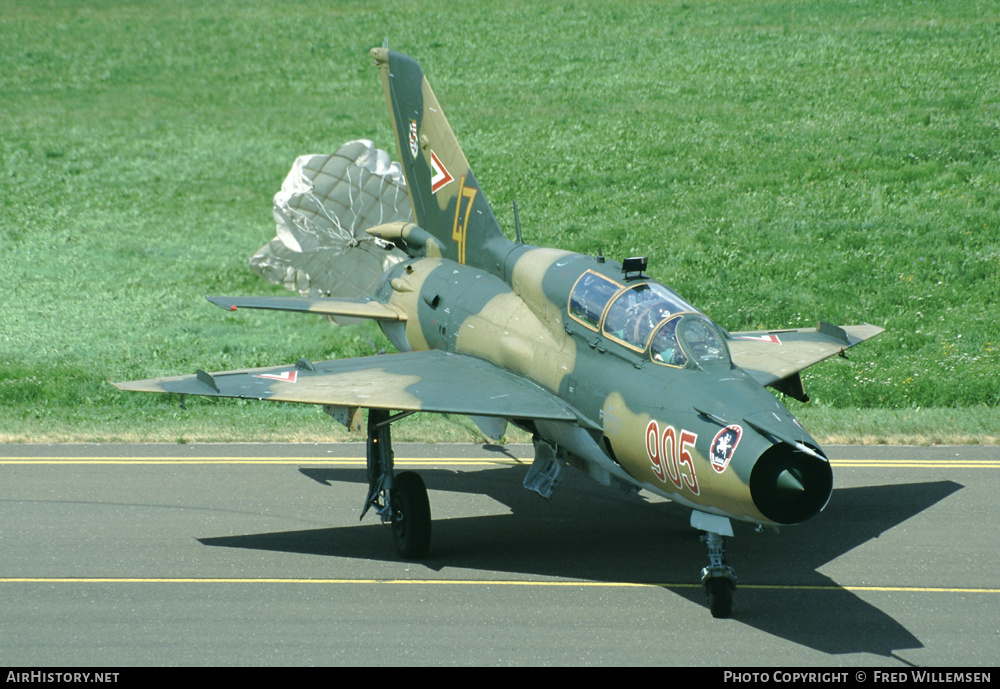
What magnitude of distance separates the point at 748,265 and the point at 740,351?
1112 centimetres

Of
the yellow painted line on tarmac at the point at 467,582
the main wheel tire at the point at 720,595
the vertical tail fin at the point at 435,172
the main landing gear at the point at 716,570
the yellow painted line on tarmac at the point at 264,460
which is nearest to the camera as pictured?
the main landing gear at the point at 716,570

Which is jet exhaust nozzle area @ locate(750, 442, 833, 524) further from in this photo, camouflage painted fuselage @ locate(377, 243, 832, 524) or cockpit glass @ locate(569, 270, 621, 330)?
cockpit glass @ locate(569, 270, 621, 330)

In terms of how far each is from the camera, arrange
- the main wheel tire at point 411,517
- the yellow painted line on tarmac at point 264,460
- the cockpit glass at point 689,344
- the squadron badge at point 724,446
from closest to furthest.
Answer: the squadron badge at point 724,446 < the cockpit glass at point 689,344 < the main wheel tire at point 411,517 < the yellow painted line on tarmac at point 264,460

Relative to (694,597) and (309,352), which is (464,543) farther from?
(309,352)

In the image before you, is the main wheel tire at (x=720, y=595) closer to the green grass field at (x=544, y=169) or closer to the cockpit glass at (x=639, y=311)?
the cockpit glass at (x=639, y=311)

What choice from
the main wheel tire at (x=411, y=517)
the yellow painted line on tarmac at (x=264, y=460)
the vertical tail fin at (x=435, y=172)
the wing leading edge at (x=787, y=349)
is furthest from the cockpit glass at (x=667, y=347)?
the yellow painted line on tarmac at (x=264, y=460)

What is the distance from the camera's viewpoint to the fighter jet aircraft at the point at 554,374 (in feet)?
29.3

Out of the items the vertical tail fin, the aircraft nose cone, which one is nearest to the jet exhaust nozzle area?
the aircraft nose cone

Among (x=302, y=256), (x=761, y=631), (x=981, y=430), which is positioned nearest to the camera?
(x=761, y=631)

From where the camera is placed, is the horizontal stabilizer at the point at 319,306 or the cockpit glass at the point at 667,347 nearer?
the cockpit glass at the point at 667,347

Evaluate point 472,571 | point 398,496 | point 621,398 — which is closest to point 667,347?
point 621,398

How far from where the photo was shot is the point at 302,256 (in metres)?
23.1

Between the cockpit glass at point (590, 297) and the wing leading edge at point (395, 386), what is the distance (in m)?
0.96

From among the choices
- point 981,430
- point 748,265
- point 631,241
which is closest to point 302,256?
point 631,241
